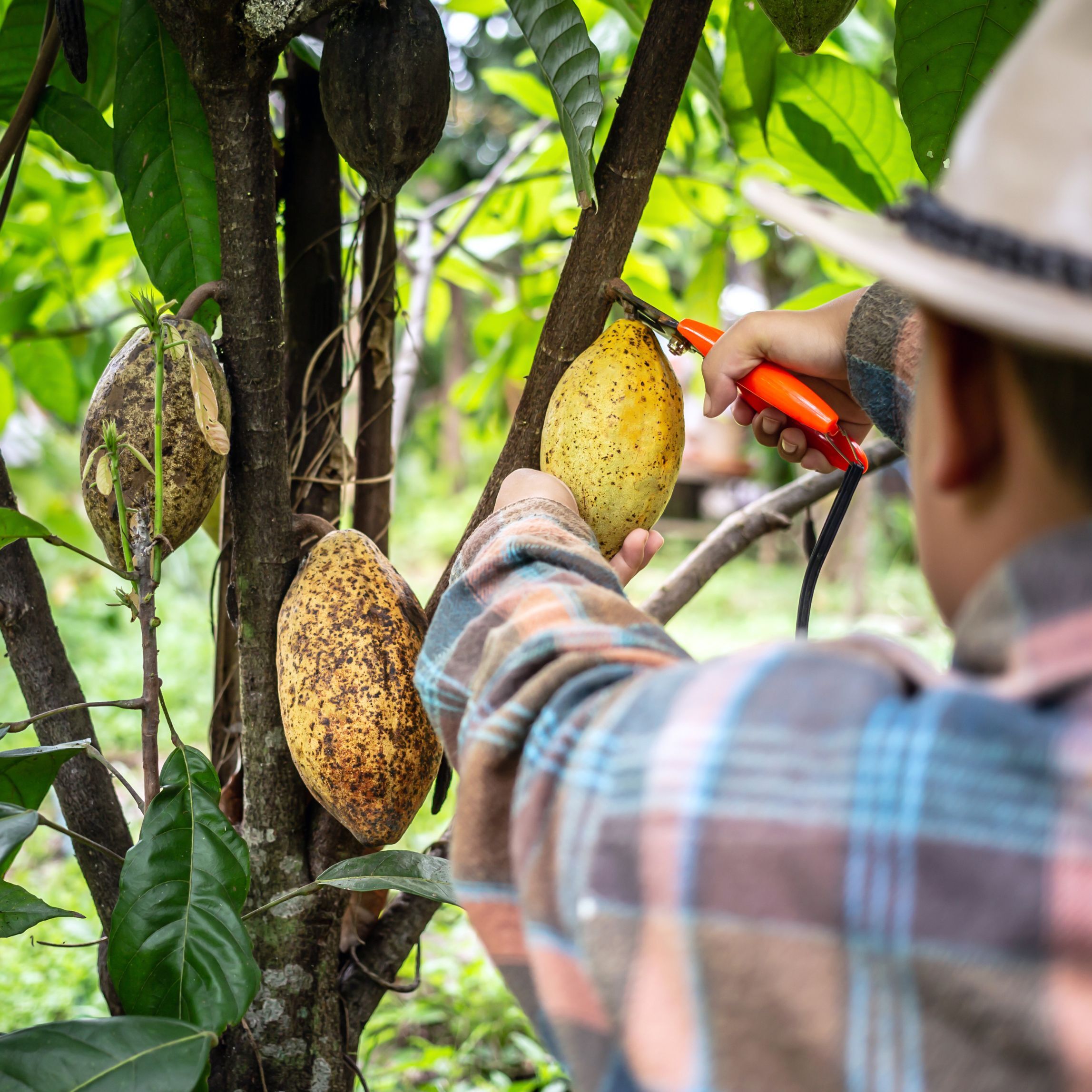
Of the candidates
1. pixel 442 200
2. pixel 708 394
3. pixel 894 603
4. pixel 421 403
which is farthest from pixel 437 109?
pixel 421 403

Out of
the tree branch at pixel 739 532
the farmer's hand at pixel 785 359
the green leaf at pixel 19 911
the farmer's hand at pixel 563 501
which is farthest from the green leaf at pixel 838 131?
the green leaf at pixel 19 911

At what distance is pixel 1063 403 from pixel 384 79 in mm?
572

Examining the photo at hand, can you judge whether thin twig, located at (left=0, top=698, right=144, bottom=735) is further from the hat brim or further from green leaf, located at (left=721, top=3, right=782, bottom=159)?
green leaf, located at (left=721, top=3, right=782, bottom=159)

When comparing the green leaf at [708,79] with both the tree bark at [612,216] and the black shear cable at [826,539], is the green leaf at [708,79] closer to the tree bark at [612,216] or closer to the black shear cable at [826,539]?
the tree bark at [612,216]

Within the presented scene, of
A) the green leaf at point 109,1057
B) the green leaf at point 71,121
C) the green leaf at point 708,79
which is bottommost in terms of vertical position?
the green leaf at point 109,1057

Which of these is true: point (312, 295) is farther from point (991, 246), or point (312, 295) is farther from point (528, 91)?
point (528, 91)

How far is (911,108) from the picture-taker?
36.0 inches

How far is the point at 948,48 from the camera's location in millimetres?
884

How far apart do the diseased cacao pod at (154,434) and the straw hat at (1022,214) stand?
1.64 feet

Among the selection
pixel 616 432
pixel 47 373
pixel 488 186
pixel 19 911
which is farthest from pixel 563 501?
pixel 47 373

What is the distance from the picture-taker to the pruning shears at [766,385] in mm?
797

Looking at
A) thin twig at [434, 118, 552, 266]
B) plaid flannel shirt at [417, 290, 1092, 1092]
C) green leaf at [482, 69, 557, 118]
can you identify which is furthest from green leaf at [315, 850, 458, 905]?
green leaf at [482, 69, 557, 118]

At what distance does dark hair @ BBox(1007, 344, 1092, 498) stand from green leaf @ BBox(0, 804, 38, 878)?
2.23 ft

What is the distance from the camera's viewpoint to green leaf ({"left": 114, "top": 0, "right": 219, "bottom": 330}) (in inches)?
32.9
